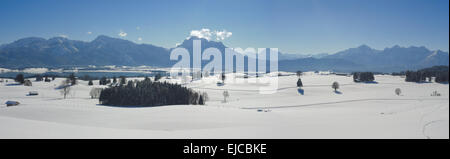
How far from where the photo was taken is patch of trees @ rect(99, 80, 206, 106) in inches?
2386

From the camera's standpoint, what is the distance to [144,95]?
2415 inches

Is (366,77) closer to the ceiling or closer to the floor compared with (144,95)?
closer to the ceiling

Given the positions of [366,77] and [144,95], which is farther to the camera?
[366,77]

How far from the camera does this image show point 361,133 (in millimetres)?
18594

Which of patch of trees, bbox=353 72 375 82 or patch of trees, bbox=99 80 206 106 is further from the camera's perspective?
patch of trees, bbox=353 72 375 82

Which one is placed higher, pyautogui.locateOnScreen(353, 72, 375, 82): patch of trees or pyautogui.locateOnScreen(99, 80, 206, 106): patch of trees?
pyautogui.locateOnScreen(353, 72, 375, 82): patch of trees

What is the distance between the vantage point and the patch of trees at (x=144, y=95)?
6059cm

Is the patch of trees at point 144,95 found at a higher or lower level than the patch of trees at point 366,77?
lower

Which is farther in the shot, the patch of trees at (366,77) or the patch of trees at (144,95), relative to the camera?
the patch of trees at (366,77)
